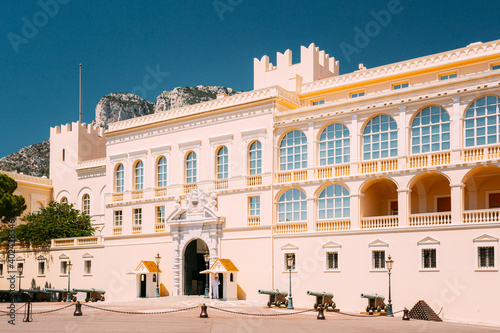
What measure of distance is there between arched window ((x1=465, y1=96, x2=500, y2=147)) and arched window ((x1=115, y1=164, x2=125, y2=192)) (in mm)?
24765

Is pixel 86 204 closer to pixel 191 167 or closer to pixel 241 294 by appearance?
pixel 191 167

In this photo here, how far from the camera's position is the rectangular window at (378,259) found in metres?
33.7

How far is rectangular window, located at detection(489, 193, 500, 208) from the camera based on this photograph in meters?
33.5

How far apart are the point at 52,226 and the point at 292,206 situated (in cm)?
2203

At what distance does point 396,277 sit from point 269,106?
12814 millimetres

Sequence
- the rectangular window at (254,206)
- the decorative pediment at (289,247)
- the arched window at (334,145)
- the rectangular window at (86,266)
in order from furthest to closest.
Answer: the rectangular window at (86,266), the rectangular window at (254,206), the decorative pediment at (289,247), the arched window at (334,145)

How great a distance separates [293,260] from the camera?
36.3 metres

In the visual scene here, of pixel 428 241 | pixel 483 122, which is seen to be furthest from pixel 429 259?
pixel 483 122

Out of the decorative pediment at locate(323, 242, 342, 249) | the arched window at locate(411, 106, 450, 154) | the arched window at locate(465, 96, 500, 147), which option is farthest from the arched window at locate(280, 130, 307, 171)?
the arched window at locate(465, 96, 500, 147)

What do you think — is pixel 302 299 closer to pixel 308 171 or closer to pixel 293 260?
pixel 293 260

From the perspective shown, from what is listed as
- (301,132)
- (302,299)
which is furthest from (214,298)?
(301,132)

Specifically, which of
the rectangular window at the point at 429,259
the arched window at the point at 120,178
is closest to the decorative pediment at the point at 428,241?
the rectangular window at the point at 429,259

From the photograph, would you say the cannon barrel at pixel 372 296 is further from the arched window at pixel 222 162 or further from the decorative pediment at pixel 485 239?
the arched window at pixel 222 162

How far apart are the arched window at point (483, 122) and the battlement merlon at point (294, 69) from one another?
511 inches
